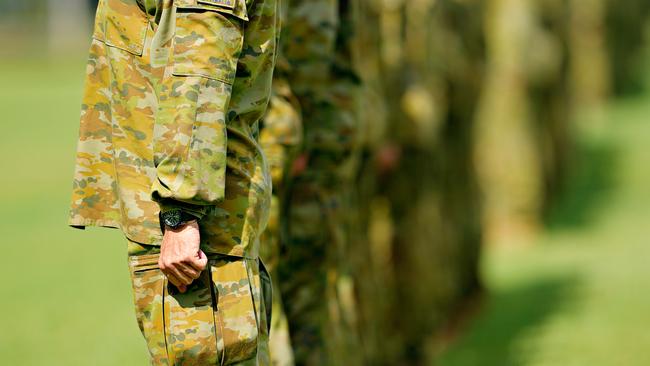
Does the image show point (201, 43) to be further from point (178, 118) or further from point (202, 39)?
point (178, 118)

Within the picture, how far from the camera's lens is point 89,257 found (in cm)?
1073

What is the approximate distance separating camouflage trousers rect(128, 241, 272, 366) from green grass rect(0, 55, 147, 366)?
3.08 meters

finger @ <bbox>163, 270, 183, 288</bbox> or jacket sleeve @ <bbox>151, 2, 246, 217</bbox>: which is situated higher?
jacket sleeve @ <bbox>151, 2, 246, 217</bbox>

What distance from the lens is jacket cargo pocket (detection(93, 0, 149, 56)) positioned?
3.90 meters

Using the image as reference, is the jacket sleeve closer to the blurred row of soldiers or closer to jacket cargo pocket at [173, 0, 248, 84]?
jacket cargo pocket at [173, 0, 248, 84]

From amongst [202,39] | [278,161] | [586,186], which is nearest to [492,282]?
[278,161]

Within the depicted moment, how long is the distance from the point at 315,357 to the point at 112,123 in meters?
1.93

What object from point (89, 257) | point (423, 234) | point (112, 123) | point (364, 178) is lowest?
point (89, 257)

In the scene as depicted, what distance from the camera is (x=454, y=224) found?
388 inches

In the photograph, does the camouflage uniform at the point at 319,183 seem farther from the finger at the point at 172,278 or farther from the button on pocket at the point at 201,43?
the finger at the point at 172,278

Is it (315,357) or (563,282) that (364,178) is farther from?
(563,282)

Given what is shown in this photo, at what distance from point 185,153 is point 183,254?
299 millimetres

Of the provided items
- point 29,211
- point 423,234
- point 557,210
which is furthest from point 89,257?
point 557,210

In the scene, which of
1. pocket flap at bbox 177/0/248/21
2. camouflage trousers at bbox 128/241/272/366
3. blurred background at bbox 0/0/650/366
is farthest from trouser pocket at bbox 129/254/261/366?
blurred background at bbox 0/0/650/366
